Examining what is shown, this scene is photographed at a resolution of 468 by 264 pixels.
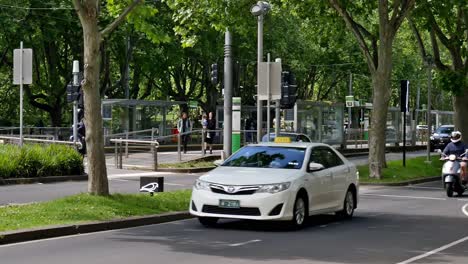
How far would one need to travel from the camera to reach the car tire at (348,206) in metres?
15.9

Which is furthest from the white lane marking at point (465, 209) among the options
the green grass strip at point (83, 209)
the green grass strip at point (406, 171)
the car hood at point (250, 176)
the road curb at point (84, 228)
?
the green grass strip at point (406, 171)

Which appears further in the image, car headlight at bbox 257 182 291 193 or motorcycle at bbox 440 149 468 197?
motorcycle at bbox 440 149 468 197

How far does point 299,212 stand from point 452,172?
923cm

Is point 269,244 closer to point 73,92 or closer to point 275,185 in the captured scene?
point 275,185

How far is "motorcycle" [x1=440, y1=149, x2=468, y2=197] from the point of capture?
71.3 feet

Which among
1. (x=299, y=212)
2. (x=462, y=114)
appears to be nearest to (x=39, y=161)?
(x=299, y=212)

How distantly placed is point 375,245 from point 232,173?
9.55 ft

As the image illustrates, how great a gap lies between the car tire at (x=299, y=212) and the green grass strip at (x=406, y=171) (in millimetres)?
12957

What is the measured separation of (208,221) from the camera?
14.2 meters

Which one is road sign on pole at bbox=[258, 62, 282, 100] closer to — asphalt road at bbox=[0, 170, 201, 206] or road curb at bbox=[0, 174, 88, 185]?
asphalt road at bbox=[0, 170, 201, 206]

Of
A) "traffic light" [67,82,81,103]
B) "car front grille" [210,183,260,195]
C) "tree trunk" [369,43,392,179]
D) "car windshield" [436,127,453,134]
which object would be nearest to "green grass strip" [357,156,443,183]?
"tree trunk" [369,43,392,179]

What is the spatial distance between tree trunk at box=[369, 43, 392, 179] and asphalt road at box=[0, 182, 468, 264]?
10640 mm

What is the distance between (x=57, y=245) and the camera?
11.5 meters

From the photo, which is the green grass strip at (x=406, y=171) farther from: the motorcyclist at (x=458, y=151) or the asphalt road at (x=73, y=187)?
the asphalt road at (x=73, y=187)
